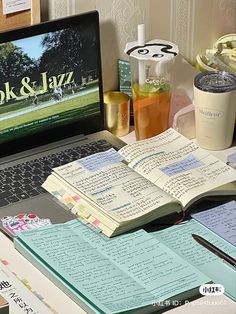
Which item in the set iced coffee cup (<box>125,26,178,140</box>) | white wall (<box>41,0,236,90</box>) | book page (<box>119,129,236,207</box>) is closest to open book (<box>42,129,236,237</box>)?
book page (<box>119,129,236,207</box>)

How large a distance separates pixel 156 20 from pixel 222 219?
1.89ft

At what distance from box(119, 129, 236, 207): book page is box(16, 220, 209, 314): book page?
0.43ft

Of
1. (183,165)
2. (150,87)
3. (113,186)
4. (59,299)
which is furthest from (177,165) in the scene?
(59,299)

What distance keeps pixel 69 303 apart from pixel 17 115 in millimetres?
521

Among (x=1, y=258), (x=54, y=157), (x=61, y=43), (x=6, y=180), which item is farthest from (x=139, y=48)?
(x=1, y=258)

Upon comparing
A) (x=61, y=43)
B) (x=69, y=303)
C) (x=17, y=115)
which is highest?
(x=61, y=43)

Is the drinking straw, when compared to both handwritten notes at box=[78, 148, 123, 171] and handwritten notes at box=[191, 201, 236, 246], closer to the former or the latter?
handwritten notes at box=[78, 148, 123, 171]

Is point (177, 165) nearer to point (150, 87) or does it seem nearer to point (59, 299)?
point (150, 87)

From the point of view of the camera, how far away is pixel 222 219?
1623 millimetres

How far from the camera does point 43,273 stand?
1.49 m

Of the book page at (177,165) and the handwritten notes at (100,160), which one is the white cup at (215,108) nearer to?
the book page at (177,165)

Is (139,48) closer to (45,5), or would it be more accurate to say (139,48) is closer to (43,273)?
(45,5)

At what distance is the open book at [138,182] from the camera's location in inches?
62.5

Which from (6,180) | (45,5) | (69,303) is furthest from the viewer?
(45,5)
